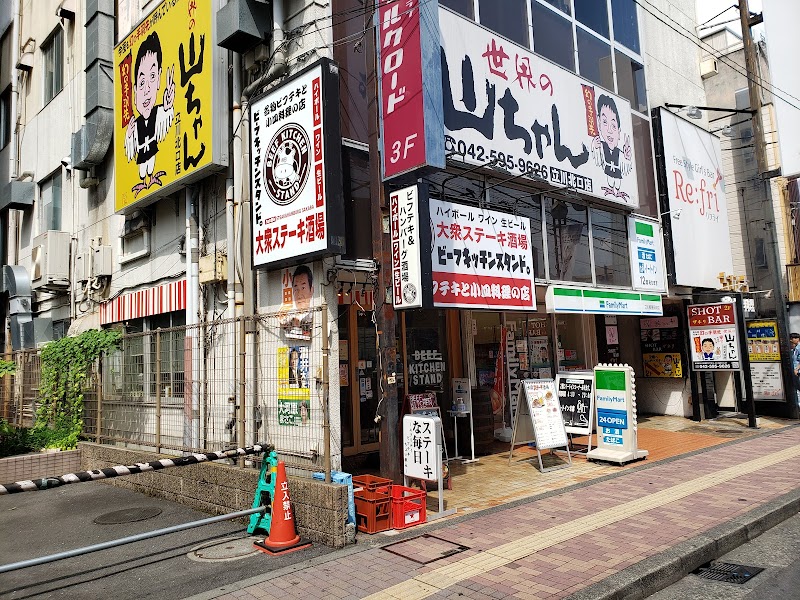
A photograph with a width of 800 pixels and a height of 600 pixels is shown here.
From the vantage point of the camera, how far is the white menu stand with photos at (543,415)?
945 cm

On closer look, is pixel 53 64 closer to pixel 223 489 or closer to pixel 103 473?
pixel 223 489

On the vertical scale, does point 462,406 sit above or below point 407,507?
above

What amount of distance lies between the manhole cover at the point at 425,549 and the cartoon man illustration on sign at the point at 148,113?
23.7ft

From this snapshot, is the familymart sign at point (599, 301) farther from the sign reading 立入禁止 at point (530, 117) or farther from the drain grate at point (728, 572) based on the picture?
the drain grate at point (728, 572)

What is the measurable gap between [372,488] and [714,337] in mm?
10314

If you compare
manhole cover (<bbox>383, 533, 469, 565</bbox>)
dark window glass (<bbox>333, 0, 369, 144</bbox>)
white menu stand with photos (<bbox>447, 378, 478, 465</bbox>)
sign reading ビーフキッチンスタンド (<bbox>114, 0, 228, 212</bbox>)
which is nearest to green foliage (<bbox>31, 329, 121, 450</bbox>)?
sign reading ビーフキッチンスタンド (<bbox>114, 0, 228, 212</bbox>)

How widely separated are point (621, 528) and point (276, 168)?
235 inches

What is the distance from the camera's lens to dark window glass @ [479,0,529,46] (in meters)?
9.70

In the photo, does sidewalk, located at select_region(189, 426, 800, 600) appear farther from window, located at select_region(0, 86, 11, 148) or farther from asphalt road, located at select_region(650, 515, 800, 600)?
window, located at select_region(0, 86, 11, 148)

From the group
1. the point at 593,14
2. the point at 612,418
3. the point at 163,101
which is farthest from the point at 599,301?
the point at 163,101

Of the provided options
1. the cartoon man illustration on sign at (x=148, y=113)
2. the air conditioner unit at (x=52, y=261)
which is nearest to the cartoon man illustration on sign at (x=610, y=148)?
the cartoon man illustration on sign at (x=148, y=113)

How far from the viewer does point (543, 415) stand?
9.70m

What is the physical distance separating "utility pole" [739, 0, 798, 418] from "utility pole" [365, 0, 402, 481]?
37.0 feet

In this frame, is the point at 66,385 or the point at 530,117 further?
the point at 66,385
